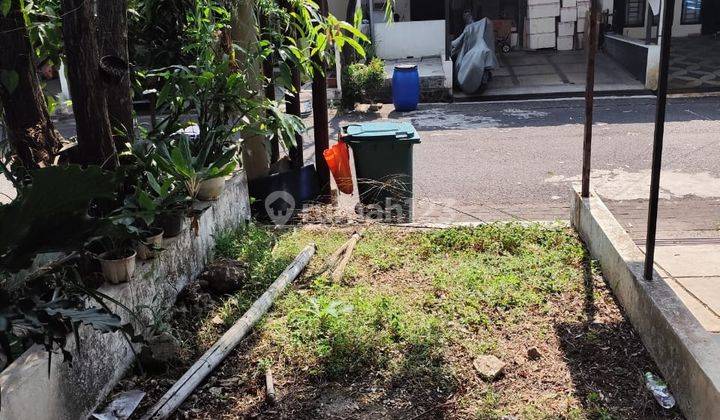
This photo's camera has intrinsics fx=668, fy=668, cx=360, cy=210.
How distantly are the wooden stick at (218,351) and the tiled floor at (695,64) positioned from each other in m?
12.1

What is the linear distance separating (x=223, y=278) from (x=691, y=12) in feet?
67.2

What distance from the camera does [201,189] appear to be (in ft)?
17.4

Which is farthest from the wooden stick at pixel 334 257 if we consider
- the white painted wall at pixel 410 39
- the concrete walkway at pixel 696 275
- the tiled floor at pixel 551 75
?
the white painted wall at pixel 410 39

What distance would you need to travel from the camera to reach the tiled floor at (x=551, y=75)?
50.2ft

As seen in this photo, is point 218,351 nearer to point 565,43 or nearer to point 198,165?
point 198,165

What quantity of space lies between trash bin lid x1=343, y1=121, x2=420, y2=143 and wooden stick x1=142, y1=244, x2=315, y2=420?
1886 millimetres

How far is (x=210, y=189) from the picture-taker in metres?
5.35

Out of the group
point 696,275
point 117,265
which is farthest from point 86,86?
point 696,275

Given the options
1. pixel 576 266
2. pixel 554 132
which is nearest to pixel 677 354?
pixel 576 266

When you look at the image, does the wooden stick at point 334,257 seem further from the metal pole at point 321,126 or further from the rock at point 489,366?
the rock at point 489,366

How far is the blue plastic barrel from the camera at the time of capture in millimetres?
13555

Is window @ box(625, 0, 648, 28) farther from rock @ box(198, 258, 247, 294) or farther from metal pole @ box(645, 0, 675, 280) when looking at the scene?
rock @ box(198, 258, 247, 294)

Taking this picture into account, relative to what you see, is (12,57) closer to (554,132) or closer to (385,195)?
(385,195)

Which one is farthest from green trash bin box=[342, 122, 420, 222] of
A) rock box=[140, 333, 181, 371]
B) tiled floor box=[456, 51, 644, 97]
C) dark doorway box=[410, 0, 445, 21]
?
dark doorway box=[410, 0, 445, 21]
